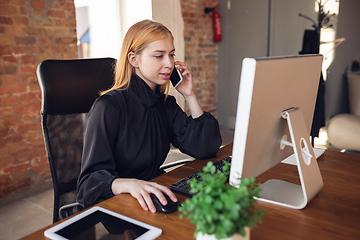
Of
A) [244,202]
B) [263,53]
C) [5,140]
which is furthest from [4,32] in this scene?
[263,53]

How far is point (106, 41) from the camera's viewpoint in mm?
3699

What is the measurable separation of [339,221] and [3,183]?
2495 millimetres

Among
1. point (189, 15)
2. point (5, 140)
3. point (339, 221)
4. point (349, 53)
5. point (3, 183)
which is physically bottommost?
point (3, 183)

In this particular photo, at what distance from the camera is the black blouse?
115cm

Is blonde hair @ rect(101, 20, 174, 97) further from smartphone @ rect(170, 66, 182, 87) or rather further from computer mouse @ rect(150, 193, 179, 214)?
computer mouse @ rect(150, 193, 179, 214)

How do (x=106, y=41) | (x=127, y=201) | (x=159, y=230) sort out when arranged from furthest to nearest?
(x=106, y=41) < (x=127, y=201) < (x=159, y=230)

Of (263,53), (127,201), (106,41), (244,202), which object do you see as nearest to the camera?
(244,202)

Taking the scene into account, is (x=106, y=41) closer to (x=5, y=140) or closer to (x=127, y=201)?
(x=5, y=140)

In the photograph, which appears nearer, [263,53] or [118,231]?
[118,231]

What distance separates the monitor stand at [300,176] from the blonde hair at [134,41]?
695mm

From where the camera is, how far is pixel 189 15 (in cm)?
417

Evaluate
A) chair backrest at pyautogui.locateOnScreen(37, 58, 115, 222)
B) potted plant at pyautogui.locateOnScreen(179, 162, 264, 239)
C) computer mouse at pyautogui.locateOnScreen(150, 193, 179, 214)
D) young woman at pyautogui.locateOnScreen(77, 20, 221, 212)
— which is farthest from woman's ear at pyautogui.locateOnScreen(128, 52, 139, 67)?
potted plant at pyautogui.locateOnScreen(179, 162, 264, 239)

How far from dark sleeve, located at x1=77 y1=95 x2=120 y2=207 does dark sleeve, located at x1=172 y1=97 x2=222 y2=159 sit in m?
0.35

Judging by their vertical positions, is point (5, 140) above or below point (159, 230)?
below
